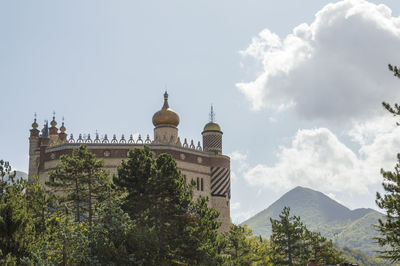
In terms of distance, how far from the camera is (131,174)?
25094 mm

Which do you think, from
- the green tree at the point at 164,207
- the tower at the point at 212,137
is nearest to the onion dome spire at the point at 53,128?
the tower at the point at 212,137

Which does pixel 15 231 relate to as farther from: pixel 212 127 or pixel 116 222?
pixel 212 127

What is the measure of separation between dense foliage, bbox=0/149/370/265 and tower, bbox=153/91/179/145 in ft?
45.2

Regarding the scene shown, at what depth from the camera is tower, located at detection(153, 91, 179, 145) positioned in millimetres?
42872

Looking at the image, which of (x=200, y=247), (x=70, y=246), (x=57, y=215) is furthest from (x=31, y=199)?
(x=200, y=247)

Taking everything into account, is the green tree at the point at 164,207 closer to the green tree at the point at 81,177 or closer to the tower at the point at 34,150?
the green tree at the point at 81,177

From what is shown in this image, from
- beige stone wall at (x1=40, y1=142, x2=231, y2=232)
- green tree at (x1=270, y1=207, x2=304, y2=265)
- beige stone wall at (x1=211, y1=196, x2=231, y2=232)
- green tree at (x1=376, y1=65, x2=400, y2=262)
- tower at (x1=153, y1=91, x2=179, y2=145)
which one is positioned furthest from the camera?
beige stone wall at (x1=211, y1=196, x2=231, y2=232)

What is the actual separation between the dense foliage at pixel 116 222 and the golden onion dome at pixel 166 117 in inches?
561

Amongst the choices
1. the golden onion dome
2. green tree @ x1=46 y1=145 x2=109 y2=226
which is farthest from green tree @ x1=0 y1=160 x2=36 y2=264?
the golden onion dome

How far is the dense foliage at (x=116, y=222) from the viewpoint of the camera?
2130 cm

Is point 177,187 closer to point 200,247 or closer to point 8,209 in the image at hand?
point 200,247

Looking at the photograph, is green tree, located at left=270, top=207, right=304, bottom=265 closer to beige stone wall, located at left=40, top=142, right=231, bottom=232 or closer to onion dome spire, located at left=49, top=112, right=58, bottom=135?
beige stone wall, located at left=40, top=142, right=231, bottom=232

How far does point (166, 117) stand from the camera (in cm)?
4312

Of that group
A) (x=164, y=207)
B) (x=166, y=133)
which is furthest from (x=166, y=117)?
(x=164, y=207)
